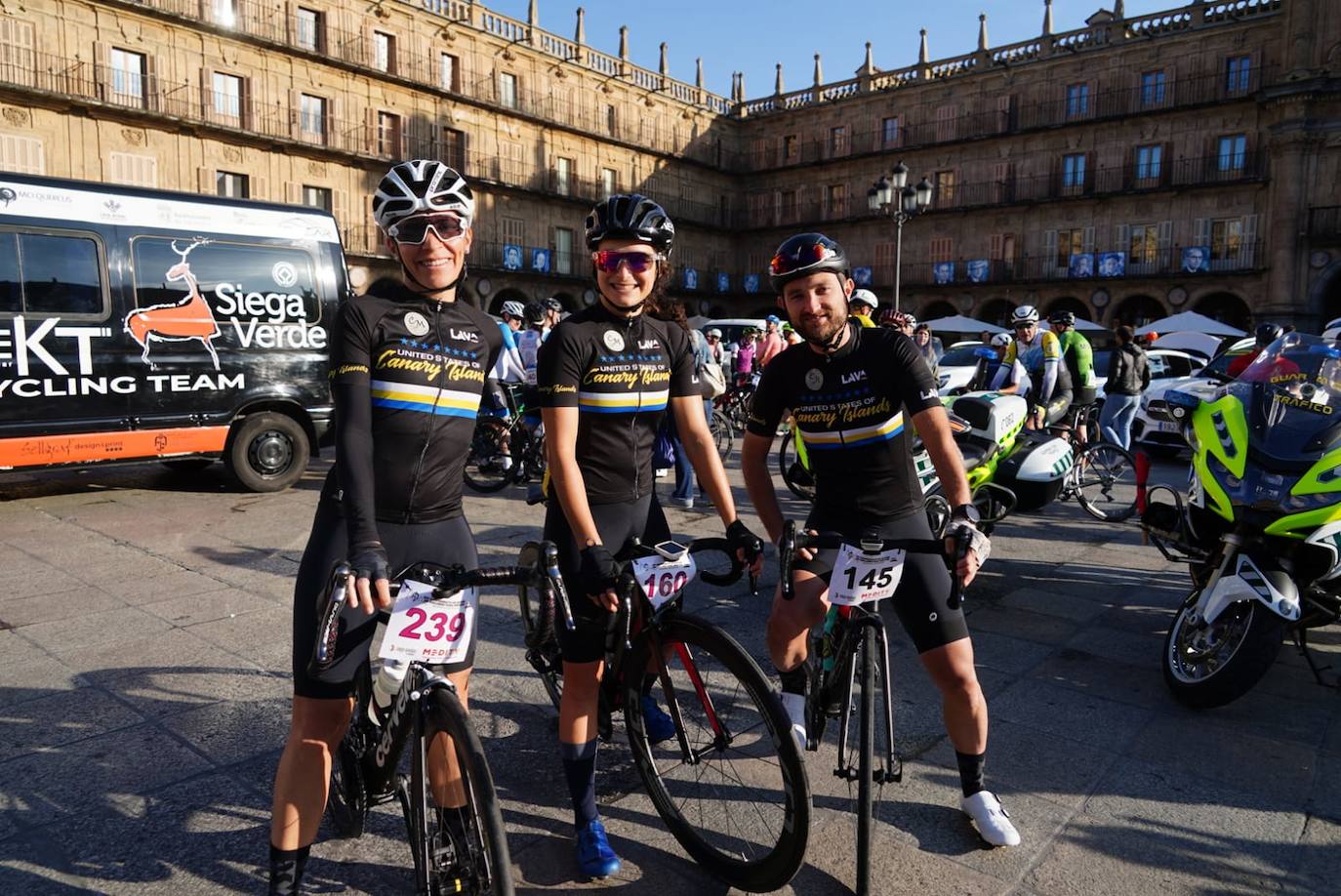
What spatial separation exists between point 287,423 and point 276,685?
543 cm

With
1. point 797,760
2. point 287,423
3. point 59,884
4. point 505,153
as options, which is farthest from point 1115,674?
point 505,153

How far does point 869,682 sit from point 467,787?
1124 mm

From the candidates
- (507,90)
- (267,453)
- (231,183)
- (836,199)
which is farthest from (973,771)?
(836,199)

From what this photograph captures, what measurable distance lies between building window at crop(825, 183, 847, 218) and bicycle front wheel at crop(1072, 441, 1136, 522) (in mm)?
33370

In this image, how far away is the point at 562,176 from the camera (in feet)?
118

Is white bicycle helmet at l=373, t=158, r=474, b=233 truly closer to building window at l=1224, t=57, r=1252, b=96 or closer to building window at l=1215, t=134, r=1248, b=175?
building window at l=1215, t=134, r=1248, b=175

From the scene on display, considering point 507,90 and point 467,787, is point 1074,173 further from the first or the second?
point 467,787

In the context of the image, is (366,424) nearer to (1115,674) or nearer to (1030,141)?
(1115,674)

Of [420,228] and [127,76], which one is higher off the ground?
[127,76]

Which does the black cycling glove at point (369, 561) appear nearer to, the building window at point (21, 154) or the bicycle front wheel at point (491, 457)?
the bicycle front wheel at point (491, 457)

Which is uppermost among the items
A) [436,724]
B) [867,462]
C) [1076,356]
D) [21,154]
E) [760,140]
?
[760,140]

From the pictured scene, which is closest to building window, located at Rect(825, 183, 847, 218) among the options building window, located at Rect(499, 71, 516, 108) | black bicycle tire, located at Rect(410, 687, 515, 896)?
building window, located at Rect(499, 71, 516, 108)

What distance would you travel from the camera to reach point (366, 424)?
7.19ft

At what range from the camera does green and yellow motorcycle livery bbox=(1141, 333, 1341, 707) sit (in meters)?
3.54
